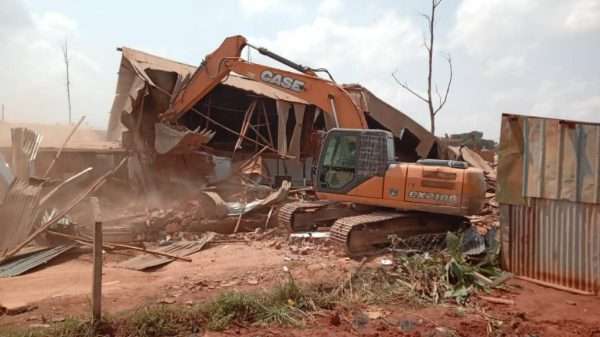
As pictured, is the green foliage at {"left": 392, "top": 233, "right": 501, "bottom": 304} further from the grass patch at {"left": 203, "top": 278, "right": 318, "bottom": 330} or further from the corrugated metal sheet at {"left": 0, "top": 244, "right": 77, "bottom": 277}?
the corrugated metal sheet at {"left": 0, "top": 244, "right": 77, "bottom": 277}

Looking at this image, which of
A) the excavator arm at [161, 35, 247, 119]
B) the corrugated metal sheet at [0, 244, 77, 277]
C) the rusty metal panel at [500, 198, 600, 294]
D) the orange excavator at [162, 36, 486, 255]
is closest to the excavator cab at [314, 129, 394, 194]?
the orange excavator at [162, 36, 486, 255]

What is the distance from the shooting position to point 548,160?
6.95 meters

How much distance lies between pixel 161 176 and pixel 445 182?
7.97 m

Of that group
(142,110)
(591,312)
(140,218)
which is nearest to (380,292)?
(591,312)

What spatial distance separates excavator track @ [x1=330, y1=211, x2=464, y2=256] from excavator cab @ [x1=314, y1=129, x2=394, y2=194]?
0.71 m

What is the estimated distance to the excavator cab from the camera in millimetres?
8477

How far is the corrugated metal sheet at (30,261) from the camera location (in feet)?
23.9

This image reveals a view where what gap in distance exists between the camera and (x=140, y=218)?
10023 millimetres

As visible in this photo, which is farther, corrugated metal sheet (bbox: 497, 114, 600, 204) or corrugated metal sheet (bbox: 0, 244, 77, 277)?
corrugated metal sheet (bbox: 0, 244, 77, 277)

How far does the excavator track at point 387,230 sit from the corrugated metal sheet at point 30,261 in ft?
14.9

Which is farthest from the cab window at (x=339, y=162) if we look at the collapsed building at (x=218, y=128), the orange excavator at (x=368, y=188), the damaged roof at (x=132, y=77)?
the damaged roof at (x=132, y=77)

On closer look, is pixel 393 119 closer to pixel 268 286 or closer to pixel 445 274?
pixel 445 274

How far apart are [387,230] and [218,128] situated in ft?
33.7

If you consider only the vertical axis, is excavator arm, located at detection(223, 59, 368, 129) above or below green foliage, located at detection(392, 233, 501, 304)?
above
